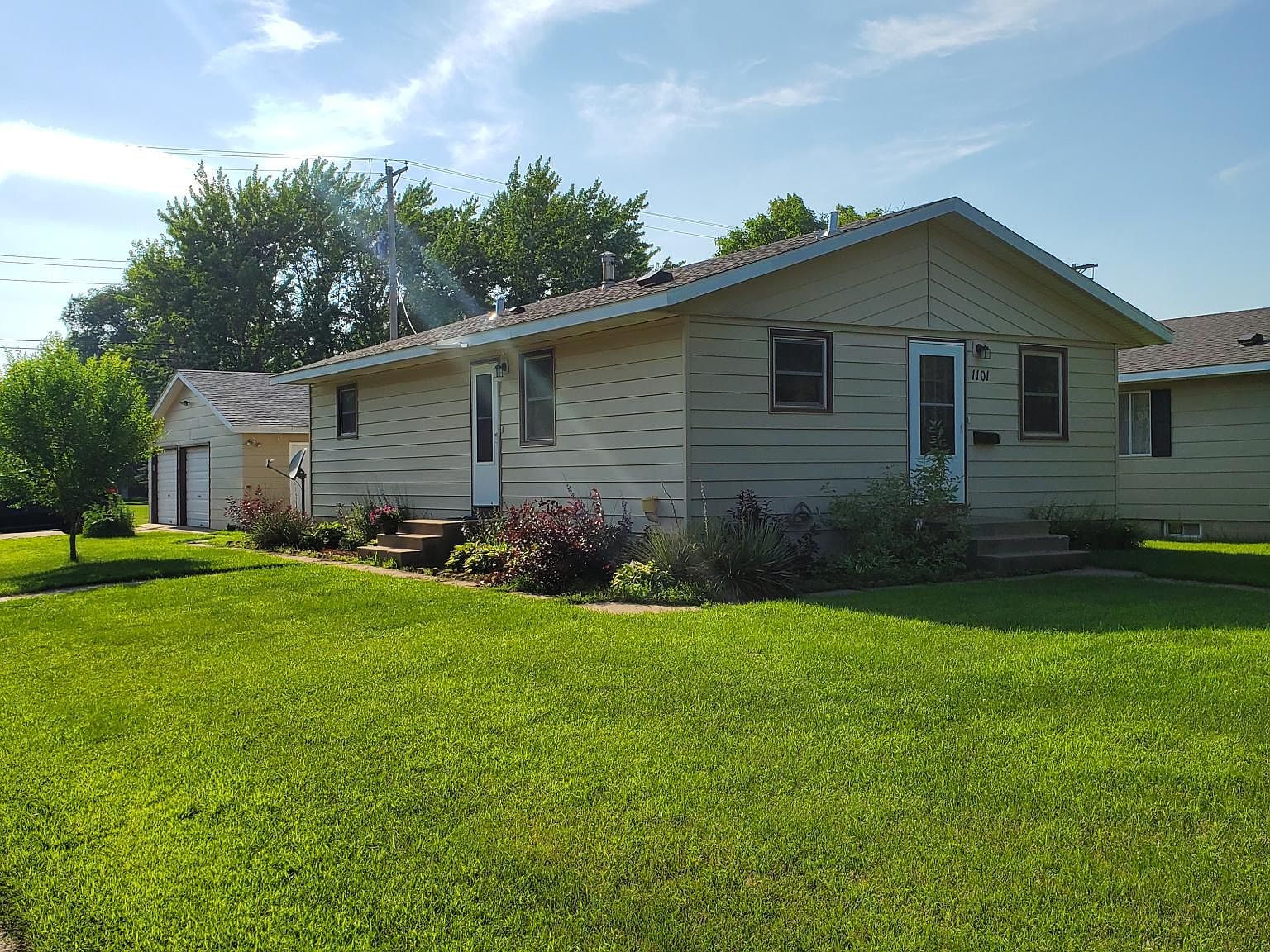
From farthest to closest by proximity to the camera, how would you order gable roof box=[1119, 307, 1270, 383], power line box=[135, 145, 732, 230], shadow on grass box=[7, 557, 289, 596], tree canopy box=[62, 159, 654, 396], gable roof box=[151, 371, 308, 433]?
tree canopy box=[62, 159, 654, 396], power line box=[135, 145, 732, 230], gable roof box=[151, 371, 308, 433], gable roof box=[1119, 307, 1270, 383], shadow on grass box=[7, 557, 289, 596]

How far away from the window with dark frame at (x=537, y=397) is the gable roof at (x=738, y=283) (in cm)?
58

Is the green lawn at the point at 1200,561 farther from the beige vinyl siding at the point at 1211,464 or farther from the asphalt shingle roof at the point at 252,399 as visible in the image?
the asphalt shingle roof at the point at 252,399

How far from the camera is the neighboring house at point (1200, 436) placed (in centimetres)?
1475

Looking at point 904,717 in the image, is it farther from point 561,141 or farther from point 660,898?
point 561,141

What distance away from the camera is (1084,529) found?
1251 centimetres

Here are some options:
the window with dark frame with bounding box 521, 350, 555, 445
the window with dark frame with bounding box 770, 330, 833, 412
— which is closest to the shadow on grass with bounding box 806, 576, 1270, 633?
the window with dark frame with bounding box 770, 330, 833, 412

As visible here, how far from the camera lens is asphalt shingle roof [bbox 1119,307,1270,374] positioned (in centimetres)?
1474

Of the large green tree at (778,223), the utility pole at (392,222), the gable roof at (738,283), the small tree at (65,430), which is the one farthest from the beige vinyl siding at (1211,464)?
the large green tree at (778,223)

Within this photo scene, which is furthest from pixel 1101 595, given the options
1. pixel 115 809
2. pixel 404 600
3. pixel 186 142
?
pixel 186 142

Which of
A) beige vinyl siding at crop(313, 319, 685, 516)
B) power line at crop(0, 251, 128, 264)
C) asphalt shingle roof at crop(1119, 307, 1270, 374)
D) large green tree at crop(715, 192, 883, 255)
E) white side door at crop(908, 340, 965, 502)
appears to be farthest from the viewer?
large green tree at crop(715, 192, 883, 255)

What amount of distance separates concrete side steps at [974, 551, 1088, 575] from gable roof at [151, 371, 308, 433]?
52.4ft

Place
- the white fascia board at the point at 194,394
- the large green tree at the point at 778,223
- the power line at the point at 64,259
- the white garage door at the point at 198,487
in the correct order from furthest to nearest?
1. the large green tree at the point at 778,223
2. the power line at the point at 64,259
3. the white garage door at the point at 198,487
4. the white fascia board at the point at 194,394

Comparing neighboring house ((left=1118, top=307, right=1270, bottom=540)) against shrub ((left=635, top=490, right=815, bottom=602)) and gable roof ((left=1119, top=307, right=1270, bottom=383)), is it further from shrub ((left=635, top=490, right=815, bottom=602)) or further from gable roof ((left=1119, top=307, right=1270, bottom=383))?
shrub ((left=635, top=490, right=815, bottom=602))

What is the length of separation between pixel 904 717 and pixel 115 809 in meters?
3.45
